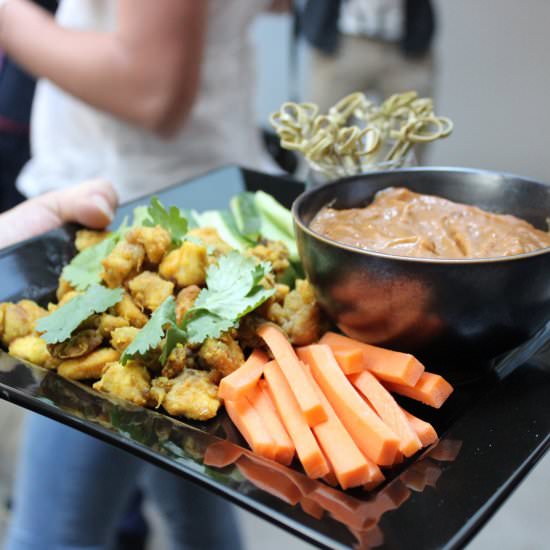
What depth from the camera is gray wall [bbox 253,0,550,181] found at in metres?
5.18

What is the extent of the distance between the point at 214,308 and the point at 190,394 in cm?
16

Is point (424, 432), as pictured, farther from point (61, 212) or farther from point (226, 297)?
point (61, 212)

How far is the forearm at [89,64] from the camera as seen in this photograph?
6.31 ft

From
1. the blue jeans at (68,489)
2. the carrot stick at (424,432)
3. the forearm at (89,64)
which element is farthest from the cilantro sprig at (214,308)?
the forearm at (89,64)

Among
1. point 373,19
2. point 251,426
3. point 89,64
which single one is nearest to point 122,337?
point 251,426

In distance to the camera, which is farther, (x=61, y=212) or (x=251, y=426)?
(x=61, y=212)

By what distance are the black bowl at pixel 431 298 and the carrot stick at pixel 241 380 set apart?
18 cm

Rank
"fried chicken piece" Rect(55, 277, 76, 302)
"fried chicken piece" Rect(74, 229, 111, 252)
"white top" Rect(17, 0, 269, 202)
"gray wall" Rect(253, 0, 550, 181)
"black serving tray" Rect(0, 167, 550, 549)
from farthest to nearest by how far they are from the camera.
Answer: "gray wall" Rect(253, 0, 550, 181) → "white top" Rect(17, 0, 269, 202) → "fried chicken piece" Rect(74, 229, 111, 252) → "fried chicken piece" Rect(55, 277, 76, 302) → "black serving tray" Rect(0, 167, 550, 549)

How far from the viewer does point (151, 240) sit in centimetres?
137

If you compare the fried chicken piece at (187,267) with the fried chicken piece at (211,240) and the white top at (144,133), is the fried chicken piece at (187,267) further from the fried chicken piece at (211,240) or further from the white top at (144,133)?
the white top at (144,133)

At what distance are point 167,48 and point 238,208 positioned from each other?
0.48 metres

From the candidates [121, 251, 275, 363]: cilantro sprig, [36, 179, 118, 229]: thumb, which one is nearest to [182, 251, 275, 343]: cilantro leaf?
[121, 251, 275, 363]: cilantro sprig

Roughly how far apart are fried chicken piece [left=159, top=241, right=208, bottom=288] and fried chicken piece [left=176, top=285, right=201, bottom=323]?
2 centimetres

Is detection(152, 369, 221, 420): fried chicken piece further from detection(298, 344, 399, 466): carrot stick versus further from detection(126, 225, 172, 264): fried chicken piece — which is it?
detection(126, 225, 172, 264): fried chicken piece
